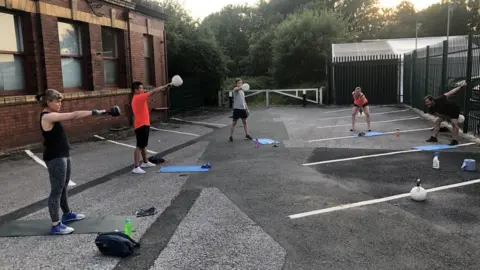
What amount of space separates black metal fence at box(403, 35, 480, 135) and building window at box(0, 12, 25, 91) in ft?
40.3

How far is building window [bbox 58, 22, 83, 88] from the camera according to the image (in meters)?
13.2

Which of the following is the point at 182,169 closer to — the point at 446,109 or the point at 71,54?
the point at 446,109

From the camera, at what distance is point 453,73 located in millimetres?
12797

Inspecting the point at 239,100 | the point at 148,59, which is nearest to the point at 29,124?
the point at 239,100

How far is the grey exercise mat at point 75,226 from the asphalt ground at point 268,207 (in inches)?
7.9

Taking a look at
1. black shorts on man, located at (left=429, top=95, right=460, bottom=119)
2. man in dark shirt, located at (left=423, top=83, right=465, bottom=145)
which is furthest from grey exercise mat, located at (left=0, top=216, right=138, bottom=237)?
black shorts on man, located at (left=429, top=95, right=460, bottom=119)

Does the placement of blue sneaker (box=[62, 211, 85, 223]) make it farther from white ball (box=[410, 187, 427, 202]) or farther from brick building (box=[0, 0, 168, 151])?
brick building (box=[0, 0, 168, 151])

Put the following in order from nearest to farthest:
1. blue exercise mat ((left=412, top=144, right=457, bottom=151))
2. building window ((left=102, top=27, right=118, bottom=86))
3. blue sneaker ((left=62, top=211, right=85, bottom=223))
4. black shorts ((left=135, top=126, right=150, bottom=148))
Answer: blue sneaker ((left=62, top=211, right=85, bottom=223)) < black shorts ((left=135, top=126, right=150, bottom=148)) < blue exercise mat ((left=412, top=144, right=457, bottom=151)) < building window ((left=102, top=27, right=118, bottom=86))

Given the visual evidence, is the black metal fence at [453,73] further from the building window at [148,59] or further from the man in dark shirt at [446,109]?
the building window at [148,59]

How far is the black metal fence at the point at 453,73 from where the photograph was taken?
1106cm

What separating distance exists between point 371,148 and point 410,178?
3023mm

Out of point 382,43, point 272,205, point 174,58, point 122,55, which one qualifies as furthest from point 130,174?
point 382,43

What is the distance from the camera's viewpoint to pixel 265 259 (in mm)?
4309

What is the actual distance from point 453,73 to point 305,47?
663 inches
